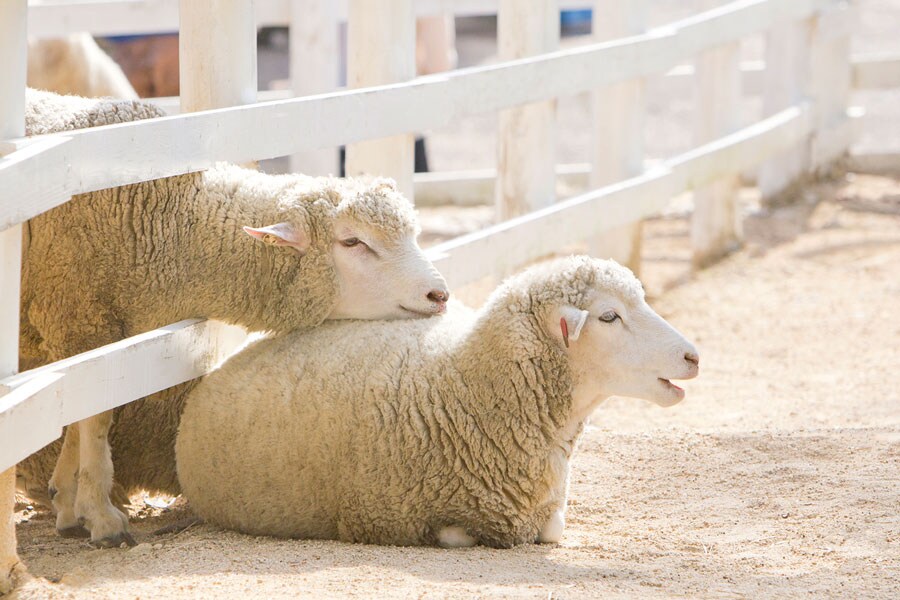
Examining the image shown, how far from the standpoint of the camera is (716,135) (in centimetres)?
931

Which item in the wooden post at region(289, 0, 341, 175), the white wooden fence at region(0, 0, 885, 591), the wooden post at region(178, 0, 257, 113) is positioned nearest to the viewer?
the white wooden fence at region(0, 0, 885, 591)

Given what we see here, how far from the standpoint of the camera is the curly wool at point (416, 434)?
12.9 feet

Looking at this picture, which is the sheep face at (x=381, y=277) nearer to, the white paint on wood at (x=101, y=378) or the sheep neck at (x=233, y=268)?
the sheep neck at (x=233, y=268)

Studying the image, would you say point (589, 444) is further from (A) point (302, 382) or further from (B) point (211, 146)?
(B) point (211, 146)

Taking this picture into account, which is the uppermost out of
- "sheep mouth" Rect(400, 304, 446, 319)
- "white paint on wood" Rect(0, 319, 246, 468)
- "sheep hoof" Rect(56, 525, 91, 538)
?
"sheep mouth" Rect(400, 304, 446, 319)

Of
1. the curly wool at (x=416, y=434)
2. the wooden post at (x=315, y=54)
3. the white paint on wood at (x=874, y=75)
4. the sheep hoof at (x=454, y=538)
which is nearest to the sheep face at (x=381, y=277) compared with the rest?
the curly wool at (x=416, y=434)

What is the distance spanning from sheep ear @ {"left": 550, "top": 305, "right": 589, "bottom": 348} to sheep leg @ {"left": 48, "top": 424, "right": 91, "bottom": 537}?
5.19 feet

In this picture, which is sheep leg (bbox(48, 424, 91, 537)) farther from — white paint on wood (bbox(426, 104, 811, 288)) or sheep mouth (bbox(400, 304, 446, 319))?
white paint on wood (bbox(426, 104, 811, 288))

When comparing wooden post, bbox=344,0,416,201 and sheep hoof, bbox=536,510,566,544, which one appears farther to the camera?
wooden post, bbox=344,0,416,201

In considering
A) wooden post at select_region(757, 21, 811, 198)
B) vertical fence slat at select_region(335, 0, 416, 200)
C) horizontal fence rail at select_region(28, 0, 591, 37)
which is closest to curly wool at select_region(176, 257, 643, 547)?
vertical fence slat at select_region(335, 0, 416, 200)

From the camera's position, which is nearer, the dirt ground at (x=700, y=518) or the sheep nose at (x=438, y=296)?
the dirt ground at (x=700, y=518)

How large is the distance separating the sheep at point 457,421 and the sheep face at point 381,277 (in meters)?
0.25

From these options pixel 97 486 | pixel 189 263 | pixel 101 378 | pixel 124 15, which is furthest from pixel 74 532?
pixel 124 15

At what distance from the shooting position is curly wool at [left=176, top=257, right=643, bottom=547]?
3.94 m
